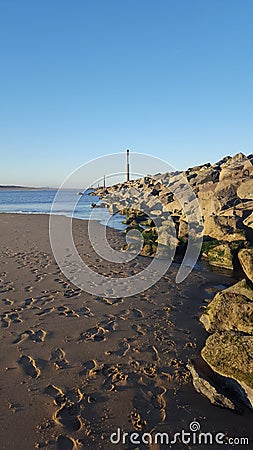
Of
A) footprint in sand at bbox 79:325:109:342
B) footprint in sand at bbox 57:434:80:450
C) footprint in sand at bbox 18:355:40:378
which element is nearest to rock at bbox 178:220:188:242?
footprint in sand at bbox 79:325:109:342

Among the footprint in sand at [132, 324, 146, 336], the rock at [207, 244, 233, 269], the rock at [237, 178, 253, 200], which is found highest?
the rock at [237, 178, 253, 200]

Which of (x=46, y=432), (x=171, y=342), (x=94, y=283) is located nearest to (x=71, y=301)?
(x=94, y=283)

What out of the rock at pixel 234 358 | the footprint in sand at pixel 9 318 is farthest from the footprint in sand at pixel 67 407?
the footprint in sand at pixel 9 318

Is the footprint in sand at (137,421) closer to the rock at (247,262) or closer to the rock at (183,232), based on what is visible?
the rock at (247,262)

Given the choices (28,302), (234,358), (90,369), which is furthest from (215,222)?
(90,369)

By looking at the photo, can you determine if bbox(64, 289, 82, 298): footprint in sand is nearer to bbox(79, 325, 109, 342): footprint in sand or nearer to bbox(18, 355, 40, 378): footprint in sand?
bbox(79, 325, 109, 342): footprint in sand

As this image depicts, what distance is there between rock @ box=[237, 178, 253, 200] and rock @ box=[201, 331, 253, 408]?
13.3 metres

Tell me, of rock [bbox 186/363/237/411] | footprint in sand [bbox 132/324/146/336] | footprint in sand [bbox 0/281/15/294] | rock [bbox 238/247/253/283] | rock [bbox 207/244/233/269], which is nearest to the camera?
rock [bbox 186/363/237/411]

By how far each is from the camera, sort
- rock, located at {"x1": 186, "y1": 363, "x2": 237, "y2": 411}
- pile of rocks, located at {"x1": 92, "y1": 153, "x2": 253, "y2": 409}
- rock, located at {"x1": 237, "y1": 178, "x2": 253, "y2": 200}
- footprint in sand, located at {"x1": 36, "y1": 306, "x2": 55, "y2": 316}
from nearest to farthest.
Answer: rock, located at {"x1": 186, "y1": 363, "x2": 237, "y2": 411}
pile of rocks, located at {"x1": 92, "y1": 153, "x2": 253, "y2": 409}
footprint in sand, located at {"x1": 36, "y1": 306, "x2": 55, "y2": 316}
rock, located at {"x1": 237, "y1": 178, "x2": 253, "y2": 200}

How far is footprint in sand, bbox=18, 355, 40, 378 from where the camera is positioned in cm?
457

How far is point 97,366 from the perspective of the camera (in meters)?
4.82

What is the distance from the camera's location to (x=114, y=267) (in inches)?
419

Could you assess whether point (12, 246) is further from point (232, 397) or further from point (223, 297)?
point (232, 397)

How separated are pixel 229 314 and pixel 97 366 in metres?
2.83
